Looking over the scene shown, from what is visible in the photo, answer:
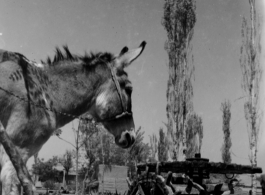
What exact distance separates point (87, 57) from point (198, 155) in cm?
162

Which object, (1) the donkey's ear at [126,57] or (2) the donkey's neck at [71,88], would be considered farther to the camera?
(1) the donkey's ear at [126,57]

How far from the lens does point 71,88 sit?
341cm

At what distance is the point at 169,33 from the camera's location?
21.4 meters

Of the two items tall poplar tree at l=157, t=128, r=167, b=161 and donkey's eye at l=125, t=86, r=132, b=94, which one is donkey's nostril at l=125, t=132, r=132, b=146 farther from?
tall poplar tree at l=157, t=128, r=167, b=161

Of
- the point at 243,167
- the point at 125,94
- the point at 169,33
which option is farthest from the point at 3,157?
the point at 169,33

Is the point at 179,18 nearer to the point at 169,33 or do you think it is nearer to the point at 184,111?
the point at 169,33

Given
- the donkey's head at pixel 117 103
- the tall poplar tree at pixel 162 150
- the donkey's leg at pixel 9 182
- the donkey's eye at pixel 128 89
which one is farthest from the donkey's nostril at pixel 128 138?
the tall poplar tree at pixel 162 150

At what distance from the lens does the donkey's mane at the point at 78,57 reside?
3.49 meters

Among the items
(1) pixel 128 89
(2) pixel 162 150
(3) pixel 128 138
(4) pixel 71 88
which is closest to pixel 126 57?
(1) pixel 128 89

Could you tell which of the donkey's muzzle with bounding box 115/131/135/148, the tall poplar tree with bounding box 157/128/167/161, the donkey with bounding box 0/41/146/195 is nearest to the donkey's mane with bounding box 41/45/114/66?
the donkey with bounding box 0/41/146/195

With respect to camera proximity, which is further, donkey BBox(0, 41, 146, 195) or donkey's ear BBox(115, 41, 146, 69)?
donkey's ear BBox(115, 41, 146, 69)

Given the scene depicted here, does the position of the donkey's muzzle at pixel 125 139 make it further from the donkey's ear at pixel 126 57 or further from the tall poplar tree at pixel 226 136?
the tall poplar tree at pixel 226 136

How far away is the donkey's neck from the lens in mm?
3278

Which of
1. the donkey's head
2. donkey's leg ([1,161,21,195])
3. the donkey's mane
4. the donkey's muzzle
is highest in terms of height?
the donkey's mane
